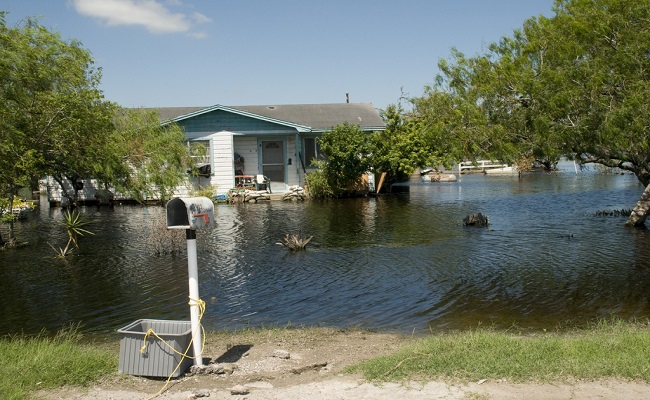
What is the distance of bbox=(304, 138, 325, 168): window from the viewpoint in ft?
111

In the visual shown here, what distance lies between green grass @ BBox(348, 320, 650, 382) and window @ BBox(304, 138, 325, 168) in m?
26.5

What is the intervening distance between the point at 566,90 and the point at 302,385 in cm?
1026

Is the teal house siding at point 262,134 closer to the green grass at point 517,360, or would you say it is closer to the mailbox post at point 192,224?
the mailbox post at point 192,224

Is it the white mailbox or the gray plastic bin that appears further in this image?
the white mailbox

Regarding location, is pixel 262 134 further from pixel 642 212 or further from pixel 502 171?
pixel 502 171

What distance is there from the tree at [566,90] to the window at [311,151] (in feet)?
52.0

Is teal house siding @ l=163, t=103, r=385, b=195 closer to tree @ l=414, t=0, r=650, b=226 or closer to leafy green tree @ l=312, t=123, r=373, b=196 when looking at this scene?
leafy green tree @ l=312, t=123, r=373, b=196

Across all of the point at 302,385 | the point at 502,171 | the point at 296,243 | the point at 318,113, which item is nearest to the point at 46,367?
the point at 302,385

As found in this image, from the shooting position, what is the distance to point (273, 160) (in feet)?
112

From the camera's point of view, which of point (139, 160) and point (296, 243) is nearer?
point (296, 243)

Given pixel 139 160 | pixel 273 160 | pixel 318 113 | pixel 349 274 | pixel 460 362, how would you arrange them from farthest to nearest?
pixel 318 113, pixel 273 160, pixel 139 160, pixel 349 274, pixel 460 362

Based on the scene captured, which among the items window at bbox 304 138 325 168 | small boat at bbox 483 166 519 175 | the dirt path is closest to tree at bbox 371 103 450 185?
window at bbox 304 138 325 168

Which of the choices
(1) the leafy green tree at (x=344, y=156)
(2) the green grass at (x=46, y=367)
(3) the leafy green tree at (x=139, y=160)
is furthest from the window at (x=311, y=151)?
(2) the green grass at (x=46, y=367)

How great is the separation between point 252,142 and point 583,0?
2146 centimetres
